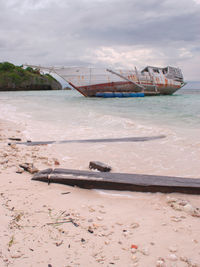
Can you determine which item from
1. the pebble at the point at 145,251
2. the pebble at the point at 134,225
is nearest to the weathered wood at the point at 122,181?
the pebble at the point at 134,225

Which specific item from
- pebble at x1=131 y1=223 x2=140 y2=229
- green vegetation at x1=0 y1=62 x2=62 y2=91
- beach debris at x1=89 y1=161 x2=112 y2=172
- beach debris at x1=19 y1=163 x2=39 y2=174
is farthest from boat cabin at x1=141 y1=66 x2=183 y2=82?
green vegetation at x1=0 y1=62 x2=62 y2=91

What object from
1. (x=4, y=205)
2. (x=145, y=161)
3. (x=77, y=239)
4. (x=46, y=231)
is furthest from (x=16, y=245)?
(x=145, y=161)

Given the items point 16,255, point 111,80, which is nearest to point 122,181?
point 16,255

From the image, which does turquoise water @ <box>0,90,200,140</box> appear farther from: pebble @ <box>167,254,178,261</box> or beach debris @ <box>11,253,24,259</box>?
pebble @ <box>167,254,178,261</box>

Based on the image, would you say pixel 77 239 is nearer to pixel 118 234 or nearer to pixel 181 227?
pixel 118 234

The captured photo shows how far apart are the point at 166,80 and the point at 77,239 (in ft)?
128

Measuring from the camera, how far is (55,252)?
158 cm

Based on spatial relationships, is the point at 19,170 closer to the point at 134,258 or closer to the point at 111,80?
the point at 134,258

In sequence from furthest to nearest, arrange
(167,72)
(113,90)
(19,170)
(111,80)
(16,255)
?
(167,72)
(113,90)
(111,80)
(19,170)
(16,255)

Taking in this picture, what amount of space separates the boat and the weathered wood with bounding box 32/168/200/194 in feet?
87.3

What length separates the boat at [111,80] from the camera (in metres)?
28.5

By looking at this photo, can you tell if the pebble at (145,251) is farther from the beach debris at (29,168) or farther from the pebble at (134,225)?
the beach debris at (29,168)

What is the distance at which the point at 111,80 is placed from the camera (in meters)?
30.1

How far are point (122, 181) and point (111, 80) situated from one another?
93.3ft
